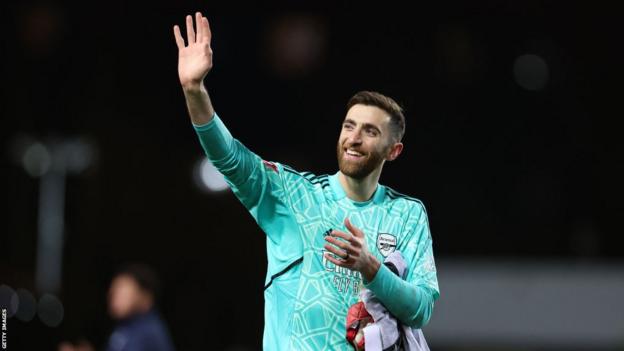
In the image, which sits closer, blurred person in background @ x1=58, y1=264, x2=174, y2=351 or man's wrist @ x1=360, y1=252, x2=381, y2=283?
man's wrist @ x1=360, y1=252, x2=381, y2=283

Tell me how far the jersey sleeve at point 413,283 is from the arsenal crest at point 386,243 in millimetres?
52

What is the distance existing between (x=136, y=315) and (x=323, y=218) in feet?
12.0

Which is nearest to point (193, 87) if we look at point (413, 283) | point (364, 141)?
point (364, 141)

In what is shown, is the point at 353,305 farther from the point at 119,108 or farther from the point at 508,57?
the point at 508,57

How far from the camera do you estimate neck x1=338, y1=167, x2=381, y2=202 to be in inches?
154

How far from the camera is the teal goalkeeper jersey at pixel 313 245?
3.63 metres

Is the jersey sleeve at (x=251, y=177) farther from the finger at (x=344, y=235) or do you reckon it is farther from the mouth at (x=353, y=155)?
the finger at (x=344, y=235)

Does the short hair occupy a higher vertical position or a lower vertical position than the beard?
higher

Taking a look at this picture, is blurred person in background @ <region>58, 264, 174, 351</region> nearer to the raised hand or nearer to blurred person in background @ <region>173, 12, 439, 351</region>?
blurred person in background @ <region>173, 12, 439, 351</region>

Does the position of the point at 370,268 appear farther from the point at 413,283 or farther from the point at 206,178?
the point at 206,178

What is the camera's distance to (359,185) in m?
3.93

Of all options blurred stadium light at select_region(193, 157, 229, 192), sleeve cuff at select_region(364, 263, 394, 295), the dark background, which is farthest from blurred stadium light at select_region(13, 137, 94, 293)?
sleeve cuff at select_region(364, 263, 394, 295)

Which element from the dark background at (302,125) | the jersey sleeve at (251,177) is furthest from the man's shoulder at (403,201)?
the dark background at (302,125)

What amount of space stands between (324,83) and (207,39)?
9064mm
